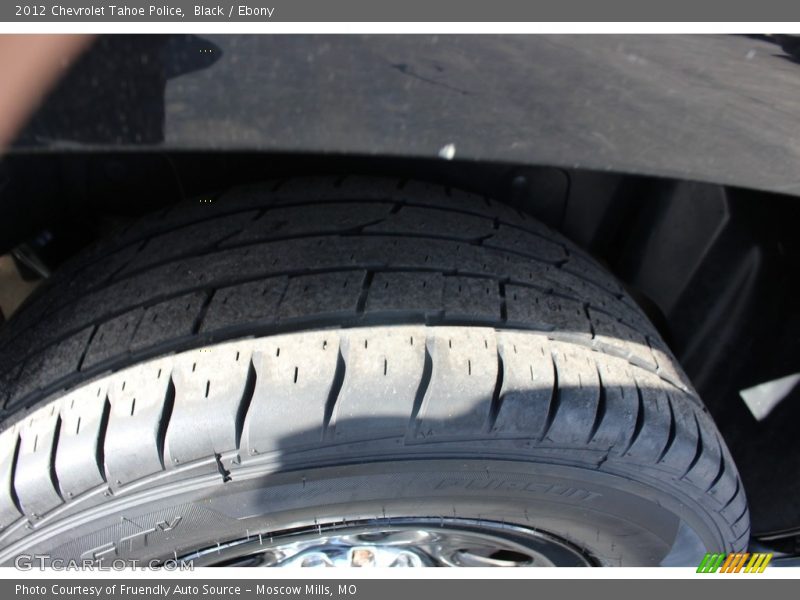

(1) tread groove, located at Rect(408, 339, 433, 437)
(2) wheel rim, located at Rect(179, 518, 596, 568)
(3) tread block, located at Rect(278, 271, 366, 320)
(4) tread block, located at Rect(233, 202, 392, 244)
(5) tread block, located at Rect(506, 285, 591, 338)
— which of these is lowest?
(2) wheel rim, located at Rect(179, 518, 596, 568)

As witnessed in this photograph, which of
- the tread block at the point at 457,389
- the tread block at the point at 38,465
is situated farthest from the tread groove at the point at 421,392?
the tread block at the point at 38,465

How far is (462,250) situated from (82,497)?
588 millimetres

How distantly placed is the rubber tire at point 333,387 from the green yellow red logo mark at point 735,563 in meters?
0.22

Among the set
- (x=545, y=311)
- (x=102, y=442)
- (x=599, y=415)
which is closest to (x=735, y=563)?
(x=599, y=415)

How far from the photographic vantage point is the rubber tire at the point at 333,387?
723 millimetres

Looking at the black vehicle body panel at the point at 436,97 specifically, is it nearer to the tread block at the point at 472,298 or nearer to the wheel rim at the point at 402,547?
the tread block at the point at 472,298

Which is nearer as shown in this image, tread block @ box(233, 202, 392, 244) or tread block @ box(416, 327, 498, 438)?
tread block @ box(416, 327, 498, 438)

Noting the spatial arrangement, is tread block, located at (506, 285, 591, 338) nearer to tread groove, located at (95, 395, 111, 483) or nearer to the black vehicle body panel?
the black vehicle body panel

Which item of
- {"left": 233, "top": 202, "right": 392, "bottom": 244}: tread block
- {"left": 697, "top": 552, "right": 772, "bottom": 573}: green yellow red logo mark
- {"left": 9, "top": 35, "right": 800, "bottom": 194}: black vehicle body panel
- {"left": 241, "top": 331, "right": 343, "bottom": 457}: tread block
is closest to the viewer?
{"left": 9, "top": 35, "right": 800, "bottom": 194}: black vehicle body panel

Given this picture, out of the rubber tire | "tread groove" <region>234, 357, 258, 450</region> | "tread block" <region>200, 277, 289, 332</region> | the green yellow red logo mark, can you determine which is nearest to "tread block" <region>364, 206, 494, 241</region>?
the rubber tire

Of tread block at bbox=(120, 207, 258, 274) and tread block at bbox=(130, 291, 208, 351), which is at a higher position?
tread block at bbox=(120, 207, 258, 274)

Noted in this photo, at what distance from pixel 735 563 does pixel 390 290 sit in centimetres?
85

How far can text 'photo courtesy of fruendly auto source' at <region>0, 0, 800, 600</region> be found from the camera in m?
0.50
